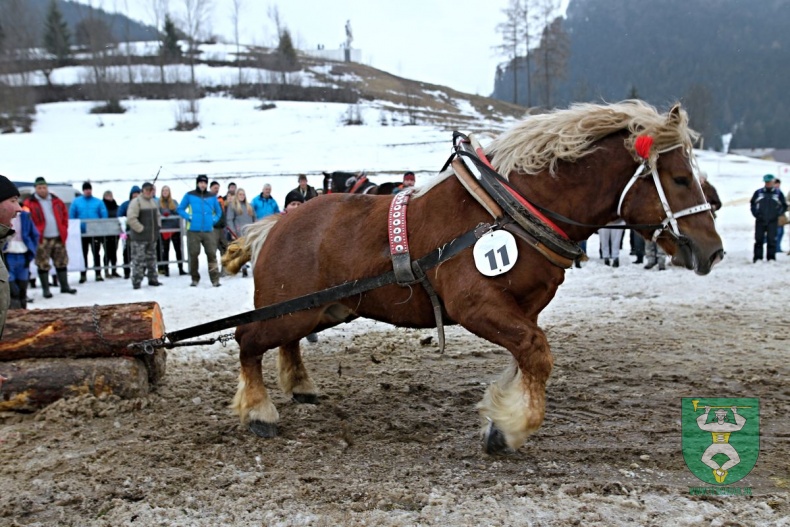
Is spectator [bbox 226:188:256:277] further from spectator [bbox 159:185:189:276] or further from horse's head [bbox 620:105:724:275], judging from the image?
horse's head [bbox 620:105:724:275]

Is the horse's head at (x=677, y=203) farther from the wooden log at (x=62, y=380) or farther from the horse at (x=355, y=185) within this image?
the horse at (x=355, y=185)

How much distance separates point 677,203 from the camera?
367 centimetres

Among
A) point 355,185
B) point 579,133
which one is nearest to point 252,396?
point 579,133

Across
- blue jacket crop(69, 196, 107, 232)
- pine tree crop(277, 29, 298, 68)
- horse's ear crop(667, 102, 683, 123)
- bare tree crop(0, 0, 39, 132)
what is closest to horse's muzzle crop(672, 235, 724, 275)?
horse's ear crop(667, 102, 683, 123)

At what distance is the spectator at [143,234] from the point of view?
37.9ft

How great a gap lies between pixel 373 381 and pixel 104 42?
59.7 meters

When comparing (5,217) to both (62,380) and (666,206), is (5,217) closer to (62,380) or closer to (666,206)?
(62,380)

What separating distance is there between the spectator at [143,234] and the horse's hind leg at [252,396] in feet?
25.4

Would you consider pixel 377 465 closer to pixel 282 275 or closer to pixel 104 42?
pixel 282 275

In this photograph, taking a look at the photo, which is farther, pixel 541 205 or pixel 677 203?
A: pixel 541 205

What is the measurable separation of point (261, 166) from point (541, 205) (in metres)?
28.3

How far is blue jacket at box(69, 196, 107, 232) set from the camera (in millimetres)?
12555

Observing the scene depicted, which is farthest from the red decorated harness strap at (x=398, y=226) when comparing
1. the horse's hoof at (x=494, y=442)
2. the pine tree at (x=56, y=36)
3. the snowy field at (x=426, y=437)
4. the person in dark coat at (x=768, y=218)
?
the pine tree at (x=56, y=36)

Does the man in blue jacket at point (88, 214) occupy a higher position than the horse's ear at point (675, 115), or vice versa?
the horse's ear at point (675, 115)
